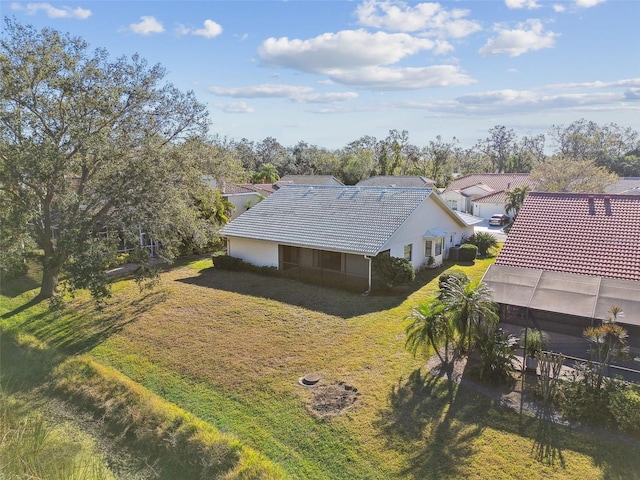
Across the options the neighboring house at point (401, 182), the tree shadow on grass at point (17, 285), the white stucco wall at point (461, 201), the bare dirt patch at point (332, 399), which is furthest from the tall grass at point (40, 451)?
the white stucco wall at point (461, 201)

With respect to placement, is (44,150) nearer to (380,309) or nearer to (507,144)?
(380,309)

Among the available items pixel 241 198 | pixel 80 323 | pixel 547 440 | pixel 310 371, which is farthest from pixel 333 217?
pixel 241 198

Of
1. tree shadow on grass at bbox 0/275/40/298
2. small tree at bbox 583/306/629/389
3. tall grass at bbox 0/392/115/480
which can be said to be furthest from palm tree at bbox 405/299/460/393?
tree shadow on grass at bbox 0/275/40/298

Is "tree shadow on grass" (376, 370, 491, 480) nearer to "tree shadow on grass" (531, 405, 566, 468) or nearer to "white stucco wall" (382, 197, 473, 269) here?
"tree shadow on grass" (531, 405, 566, 468)

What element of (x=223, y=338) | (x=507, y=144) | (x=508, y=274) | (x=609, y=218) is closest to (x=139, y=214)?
(x=223, y=338)

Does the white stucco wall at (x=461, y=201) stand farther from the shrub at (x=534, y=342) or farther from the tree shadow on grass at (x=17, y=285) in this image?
the tree shadow on grass at (x=17, y=285)

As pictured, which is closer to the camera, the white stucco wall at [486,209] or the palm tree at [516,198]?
the palm tree at [516,198]

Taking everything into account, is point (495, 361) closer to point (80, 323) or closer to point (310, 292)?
point (310, 292)
